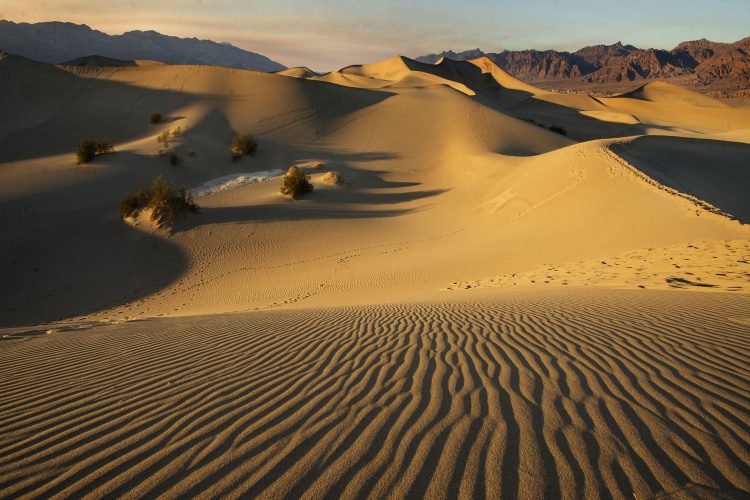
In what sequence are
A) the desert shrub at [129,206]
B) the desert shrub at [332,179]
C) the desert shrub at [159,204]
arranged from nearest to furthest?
1. the desert shrub at [159,204]
2. the desert shrub at [129,206]
3. the desert shrub at [332,179]

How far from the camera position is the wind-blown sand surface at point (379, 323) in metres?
2.64

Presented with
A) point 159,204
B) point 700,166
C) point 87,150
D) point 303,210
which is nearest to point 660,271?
point 303,210

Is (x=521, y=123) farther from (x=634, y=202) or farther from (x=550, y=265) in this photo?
(x=550, y=265)

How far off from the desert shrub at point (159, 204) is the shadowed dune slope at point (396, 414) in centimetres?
1125

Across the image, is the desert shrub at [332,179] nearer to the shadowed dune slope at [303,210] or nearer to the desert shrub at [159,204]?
the shadowed dune slope at [303,210]

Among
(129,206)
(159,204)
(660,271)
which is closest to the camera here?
(660,271)

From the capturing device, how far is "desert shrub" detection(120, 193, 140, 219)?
1667cm

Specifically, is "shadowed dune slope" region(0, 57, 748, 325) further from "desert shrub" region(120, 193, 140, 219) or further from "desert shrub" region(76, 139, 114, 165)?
"desert shrub" region(76, 139, 114, 165)

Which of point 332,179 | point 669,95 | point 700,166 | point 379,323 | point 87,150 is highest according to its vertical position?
point 669,95

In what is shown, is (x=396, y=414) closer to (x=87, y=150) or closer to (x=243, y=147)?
(x=87, y=150)

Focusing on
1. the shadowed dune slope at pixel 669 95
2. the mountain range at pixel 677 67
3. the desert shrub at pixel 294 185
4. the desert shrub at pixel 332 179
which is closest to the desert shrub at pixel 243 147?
the desert shrub at pixel 332 179

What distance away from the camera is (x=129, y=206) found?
16.7 metres

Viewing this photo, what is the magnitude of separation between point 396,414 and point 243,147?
85.0 feet

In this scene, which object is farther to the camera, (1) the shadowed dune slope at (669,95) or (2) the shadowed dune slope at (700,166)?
(1) the shadowed dune slope at (669,95)
